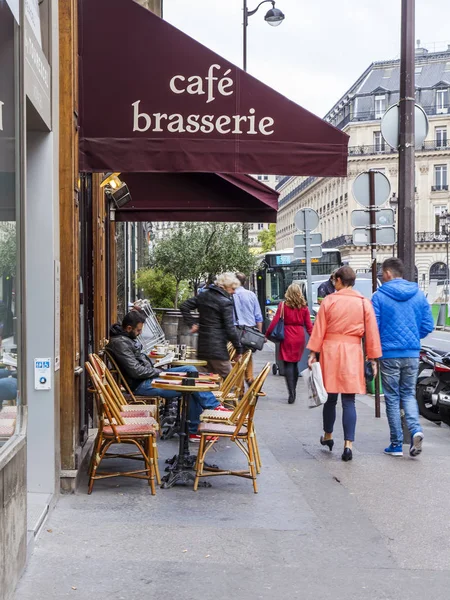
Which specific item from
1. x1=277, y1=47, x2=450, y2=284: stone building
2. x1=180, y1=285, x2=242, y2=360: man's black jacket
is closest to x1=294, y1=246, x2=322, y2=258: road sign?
x1=180, y1=285, x2=242, y2=360: man's black jacket

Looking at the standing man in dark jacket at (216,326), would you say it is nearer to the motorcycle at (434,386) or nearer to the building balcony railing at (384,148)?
the motorcycle at (434,386)

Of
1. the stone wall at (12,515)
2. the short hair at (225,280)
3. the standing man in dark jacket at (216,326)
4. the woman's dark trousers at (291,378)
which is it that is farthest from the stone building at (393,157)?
the stone wall at (12,515)

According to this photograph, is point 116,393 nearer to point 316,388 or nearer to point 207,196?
point 316,388

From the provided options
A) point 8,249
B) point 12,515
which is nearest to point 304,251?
point 8,249

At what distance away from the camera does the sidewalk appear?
16.4 feet

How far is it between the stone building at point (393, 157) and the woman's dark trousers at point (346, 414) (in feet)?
237

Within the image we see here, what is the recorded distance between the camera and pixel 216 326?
10.2 metres

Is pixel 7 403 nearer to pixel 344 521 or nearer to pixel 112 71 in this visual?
pixel 344 521

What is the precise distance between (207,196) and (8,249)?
6773mm

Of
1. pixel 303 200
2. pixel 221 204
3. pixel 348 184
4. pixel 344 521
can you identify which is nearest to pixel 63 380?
pixel 344 521

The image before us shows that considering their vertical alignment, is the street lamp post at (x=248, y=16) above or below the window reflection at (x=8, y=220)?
above

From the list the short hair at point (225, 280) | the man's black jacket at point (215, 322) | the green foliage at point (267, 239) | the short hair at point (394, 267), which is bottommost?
the man's black jacket at point (215, 322)

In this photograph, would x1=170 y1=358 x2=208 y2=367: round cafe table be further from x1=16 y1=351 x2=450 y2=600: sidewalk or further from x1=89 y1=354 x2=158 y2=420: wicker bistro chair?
x1=16 y1=351 x2=450 y2=600: sidewalk

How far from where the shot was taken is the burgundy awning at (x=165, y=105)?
7.46 m
